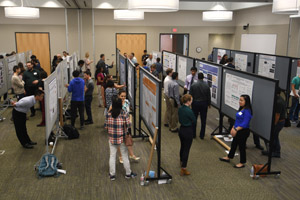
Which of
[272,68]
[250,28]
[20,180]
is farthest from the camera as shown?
[250,28]

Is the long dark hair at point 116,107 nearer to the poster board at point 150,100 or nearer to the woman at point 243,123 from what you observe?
the poster board at point 150,100

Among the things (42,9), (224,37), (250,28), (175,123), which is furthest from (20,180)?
(224,37)

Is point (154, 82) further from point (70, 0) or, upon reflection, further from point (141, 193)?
point (70, 0)

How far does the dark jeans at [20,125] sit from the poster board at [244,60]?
285 inches

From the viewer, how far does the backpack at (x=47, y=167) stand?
510 centimetres

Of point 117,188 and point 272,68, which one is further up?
point 272,68

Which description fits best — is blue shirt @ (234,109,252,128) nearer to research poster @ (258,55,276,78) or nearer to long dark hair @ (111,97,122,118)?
long dark hair @ (111,97,122,118)

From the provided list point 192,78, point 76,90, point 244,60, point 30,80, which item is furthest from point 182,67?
point 30,80

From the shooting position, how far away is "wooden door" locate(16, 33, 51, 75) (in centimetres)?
1512

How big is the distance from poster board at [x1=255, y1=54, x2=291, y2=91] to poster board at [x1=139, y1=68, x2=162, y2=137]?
4.66 meters

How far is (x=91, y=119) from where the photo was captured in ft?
26.5

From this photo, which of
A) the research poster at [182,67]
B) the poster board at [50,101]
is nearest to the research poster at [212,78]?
the research poster at [182,67]

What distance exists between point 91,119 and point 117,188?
3.60 meters

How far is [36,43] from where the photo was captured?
50.1 feet
